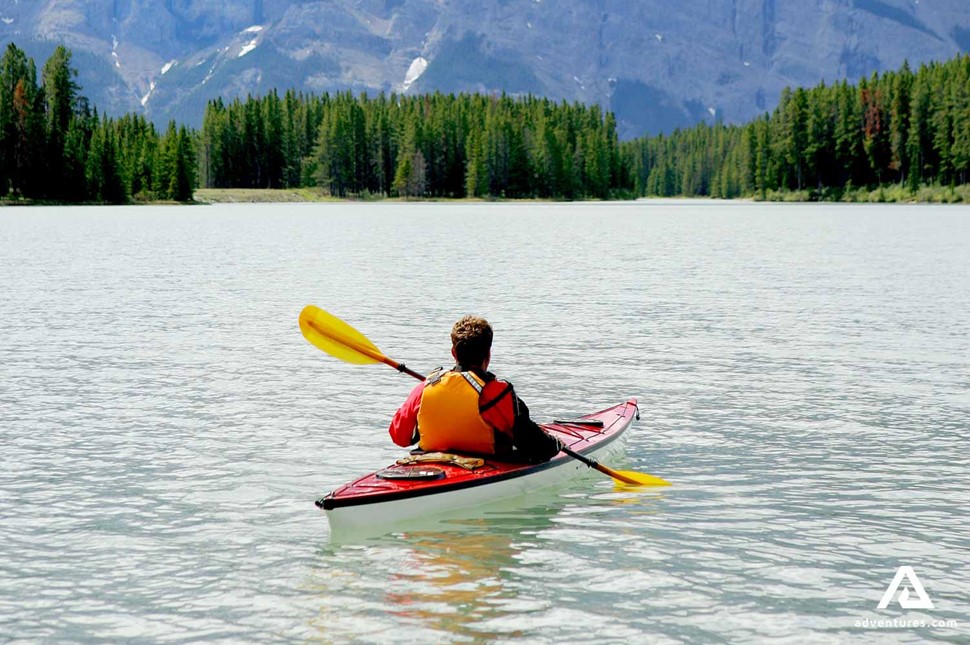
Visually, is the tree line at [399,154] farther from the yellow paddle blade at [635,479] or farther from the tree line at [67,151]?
the yellow paddle blade at [635,479]

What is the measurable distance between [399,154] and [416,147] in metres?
4.27

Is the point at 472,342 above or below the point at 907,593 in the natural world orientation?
above

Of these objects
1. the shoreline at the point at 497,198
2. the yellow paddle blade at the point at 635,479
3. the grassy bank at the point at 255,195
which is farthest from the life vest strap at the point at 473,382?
the grassy bank at the point at 255,195

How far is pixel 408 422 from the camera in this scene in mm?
11977

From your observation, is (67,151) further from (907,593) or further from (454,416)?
(907,593)

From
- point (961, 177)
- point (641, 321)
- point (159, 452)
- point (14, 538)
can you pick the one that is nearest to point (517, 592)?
point (14, 538)

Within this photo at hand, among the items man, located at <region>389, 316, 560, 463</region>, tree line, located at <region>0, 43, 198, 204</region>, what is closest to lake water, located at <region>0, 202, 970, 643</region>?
man, located at <region>389, 316, 560, 463</region>

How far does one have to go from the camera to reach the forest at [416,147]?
13200 cm

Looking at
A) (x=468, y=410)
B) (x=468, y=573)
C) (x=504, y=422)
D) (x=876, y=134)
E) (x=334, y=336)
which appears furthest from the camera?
(x=876, y=134)

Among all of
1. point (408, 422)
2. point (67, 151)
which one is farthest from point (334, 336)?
point (67, 151)

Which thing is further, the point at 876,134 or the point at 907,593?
the point at 876,134

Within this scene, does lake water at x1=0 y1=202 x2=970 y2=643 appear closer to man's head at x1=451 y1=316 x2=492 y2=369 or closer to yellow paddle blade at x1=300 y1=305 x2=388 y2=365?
yellow paddle blade at x1=300 y1=305 x2=388 y2=365

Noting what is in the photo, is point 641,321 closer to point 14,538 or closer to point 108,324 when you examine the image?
point 108,324

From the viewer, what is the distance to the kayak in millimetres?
10648
